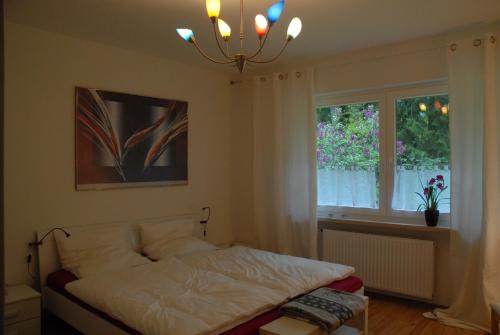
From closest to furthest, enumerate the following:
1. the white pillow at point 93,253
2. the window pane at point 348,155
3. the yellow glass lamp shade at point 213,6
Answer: the yellow glass lamp shade at point 213,6 < the white pillow at point 93,253 < the window pane at point 348,155

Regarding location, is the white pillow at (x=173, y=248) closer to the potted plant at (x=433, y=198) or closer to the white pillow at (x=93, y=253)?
the white pillow at (x=93, y=253)

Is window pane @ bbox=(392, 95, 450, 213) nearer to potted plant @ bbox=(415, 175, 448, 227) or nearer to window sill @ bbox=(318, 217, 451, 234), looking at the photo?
potted plant @ bbox=(415, 175, 448, 227)

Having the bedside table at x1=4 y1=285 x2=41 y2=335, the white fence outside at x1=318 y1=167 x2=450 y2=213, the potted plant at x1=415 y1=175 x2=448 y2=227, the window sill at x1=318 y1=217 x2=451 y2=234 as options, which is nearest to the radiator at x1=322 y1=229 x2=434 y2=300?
the window sill at x1=318 y1=217 x2=451 y2=234

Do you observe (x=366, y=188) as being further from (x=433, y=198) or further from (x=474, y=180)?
(x=474, y=180)

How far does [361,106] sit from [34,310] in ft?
11.4

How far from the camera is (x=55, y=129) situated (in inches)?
129

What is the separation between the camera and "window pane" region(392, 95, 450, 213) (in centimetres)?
347

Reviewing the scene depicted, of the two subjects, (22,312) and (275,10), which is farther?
(22,312)

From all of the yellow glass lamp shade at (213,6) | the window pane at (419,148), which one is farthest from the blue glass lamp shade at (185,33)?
the window pane at (419,148)

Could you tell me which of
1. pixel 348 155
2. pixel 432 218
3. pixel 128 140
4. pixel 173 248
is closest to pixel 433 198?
pixel 432 218

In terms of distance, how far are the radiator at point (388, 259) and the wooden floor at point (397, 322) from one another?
0.14m

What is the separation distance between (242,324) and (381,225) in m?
2.06

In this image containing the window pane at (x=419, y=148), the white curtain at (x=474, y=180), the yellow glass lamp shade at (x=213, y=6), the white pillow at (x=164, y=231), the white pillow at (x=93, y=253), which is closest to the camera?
the yellow glass lamp shade at (x=213, y=6)

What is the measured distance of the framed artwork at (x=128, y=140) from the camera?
3443 millimetres
